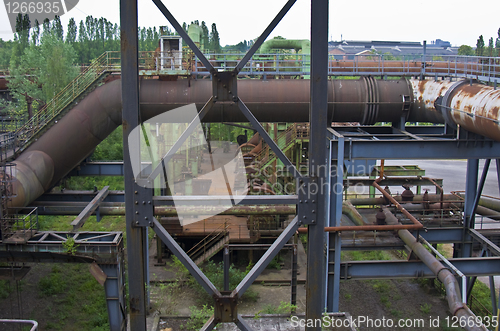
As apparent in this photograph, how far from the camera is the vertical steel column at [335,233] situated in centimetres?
972

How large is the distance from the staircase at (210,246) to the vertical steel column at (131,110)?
9770 millimetres

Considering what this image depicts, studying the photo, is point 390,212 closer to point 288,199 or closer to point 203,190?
point 203,190

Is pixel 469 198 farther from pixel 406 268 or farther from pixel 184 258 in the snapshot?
pixel 184 258

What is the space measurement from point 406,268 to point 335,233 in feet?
6.44

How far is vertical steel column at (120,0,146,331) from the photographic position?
368 centimetres

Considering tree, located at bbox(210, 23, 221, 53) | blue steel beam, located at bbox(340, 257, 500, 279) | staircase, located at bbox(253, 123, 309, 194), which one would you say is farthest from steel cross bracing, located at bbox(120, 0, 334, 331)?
tree, located at bbox(210, 23, 221, 53)

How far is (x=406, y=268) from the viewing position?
33.7 feet

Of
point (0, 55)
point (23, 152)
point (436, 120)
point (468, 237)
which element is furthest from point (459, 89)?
point (0, 55)

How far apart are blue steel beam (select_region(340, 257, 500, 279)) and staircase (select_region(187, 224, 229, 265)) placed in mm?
4857

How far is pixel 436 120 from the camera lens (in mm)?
10836

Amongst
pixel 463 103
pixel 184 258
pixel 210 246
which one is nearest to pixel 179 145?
pixel 184 258

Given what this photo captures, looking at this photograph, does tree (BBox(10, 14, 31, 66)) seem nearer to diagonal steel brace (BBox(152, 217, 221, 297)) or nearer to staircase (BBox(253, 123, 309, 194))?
staircase (BBox(253, 123, 309, 194))

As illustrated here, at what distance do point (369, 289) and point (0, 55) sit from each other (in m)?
65.2

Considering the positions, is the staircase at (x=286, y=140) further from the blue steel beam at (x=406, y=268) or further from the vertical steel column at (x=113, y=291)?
the vertical steel column at (x=113, y=291)
